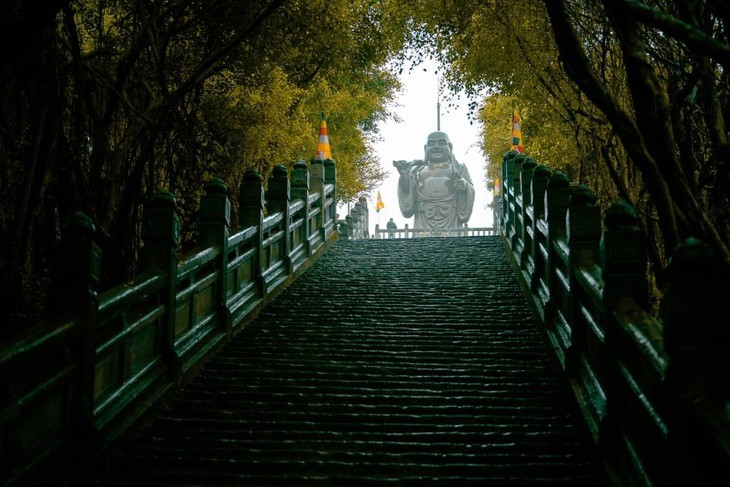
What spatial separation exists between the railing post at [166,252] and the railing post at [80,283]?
3.71ft

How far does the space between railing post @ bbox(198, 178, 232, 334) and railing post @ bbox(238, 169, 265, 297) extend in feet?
3.48

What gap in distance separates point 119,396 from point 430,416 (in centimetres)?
201

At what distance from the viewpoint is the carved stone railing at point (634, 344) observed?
2965 millimetres

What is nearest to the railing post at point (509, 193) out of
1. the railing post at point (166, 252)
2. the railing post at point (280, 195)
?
the railing post at point (280, 195)

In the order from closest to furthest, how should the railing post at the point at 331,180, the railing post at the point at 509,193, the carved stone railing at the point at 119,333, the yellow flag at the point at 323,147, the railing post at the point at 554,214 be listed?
1. the carved stone railing at the point at 119,333
2. the railing post at the point at 554,214
3. the railing post at the point at 509,193
4. the railing post at the point at 331,180
5. the yellow flag at the point at 323,147

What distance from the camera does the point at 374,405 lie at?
518 cm

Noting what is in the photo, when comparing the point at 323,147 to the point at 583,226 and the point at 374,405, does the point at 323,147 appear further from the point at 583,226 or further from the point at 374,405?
the point at 374,405

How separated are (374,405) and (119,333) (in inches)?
70.5

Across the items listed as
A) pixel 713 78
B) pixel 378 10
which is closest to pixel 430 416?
pixel 713 78

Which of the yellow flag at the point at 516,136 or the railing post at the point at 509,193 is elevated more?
the yellow flag at the point at 516,136

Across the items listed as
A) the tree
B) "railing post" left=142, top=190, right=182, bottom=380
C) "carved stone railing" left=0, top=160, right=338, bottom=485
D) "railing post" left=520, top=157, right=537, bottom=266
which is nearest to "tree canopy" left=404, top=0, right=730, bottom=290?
"railing post" left=520, top=157, right=537, bottom=266

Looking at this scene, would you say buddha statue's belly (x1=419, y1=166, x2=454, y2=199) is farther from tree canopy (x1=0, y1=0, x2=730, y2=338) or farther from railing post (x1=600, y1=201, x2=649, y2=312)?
A: railing post (x1=600, y1=201, x2=649, y2=312)

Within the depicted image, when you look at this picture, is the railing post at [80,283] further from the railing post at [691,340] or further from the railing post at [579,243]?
the railing post at [579,243]

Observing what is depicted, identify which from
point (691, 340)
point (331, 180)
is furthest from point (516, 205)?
point (691, 340)
